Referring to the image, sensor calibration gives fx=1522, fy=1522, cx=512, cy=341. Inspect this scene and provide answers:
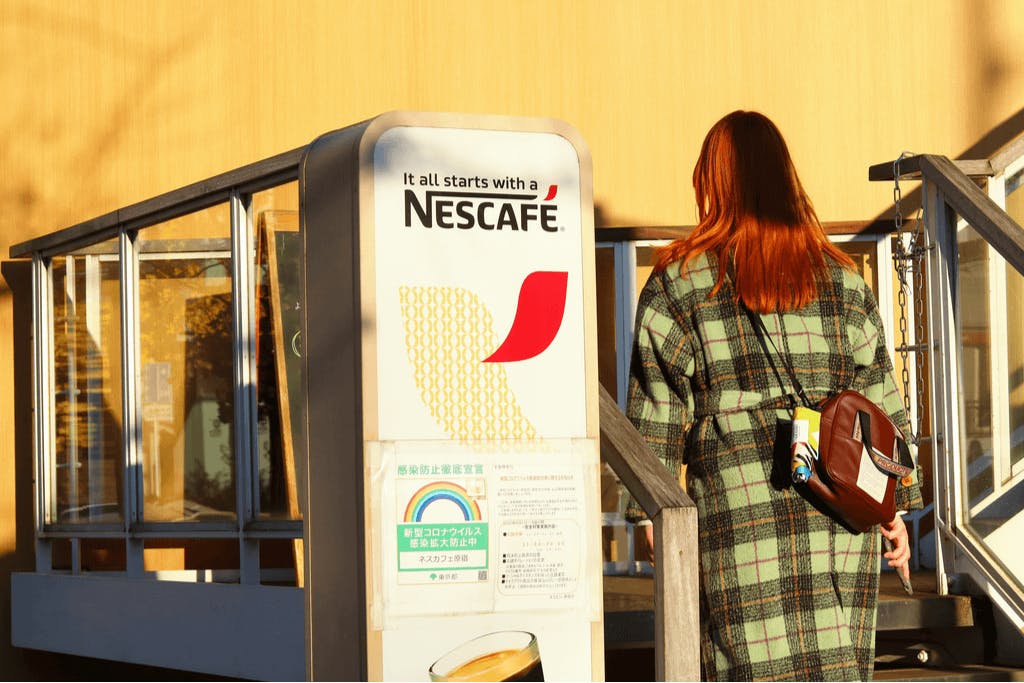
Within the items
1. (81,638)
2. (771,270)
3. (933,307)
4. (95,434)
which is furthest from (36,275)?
(771,270)

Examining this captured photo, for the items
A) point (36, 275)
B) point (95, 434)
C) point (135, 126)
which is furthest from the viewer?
point (135, 126)

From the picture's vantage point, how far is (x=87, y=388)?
6.67m

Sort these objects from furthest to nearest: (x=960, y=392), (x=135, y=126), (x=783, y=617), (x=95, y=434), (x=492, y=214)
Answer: (x=135, y=126), (x=95, y=434), (x=960, y=392), (x=492, y=214), (x=783, y=617)

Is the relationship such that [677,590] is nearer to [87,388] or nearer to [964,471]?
[964,471]

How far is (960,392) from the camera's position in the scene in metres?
5.25

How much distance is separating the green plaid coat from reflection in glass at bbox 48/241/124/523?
11.8 feet

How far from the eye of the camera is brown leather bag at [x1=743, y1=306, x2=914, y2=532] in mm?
3152

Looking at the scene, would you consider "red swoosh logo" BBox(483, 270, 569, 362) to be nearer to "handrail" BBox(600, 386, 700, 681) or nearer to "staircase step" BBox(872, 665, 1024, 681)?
"handrail" BBox(600, 386, 700, 681)

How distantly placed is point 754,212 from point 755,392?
40 centimetres

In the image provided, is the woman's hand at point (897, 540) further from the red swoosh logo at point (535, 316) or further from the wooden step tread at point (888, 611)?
the wooden step tread at point (888, 611)

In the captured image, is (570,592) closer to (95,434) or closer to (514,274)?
(514,274)

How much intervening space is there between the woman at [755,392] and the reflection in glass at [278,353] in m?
2.30

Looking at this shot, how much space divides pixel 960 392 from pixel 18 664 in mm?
4753

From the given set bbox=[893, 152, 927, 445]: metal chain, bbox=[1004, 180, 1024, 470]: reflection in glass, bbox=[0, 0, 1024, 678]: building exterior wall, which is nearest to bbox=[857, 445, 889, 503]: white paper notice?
bbox=[1004, 180, 1024, 470]: reflection in glass
